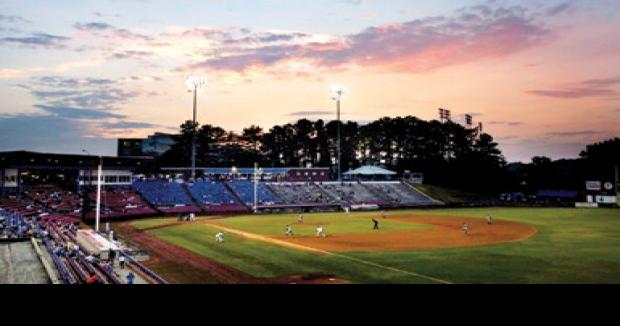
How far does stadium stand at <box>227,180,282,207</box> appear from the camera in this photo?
72.6m

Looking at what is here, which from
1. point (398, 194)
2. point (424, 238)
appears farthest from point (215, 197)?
point (424, 238)

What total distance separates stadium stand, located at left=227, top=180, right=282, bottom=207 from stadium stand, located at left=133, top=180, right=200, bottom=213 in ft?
28.3

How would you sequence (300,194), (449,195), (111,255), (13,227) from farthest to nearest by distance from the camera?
(449,195) < (300,194) < (13,227) < (111,255)

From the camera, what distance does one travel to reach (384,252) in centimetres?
3162

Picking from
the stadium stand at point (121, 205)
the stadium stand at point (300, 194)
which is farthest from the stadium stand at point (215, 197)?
A: the stadium stand at point (121, 205)

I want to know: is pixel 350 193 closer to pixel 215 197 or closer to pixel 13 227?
pixel 215 197

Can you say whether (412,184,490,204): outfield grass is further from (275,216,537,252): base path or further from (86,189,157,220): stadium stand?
(86,189,157,220): stadium stand

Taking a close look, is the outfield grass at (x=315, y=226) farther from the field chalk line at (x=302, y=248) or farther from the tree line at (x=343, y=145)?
the tree line at (x=343, y=145)

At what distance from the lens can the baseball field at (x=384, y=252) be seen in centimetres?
2406

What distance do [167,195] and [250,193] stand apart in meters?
13.6

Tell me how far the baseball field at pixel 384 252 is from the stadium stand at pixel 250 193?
69.4 feet

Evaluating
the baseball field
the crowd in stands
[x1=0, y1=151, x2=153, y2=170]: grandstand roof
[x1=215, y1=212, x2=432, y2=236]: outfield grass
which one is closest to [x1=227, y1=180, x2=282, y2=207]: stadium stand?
[x1=0, y1=151, x2=153, y2=170]: grandstand roof

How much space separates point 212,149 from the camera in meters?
122
